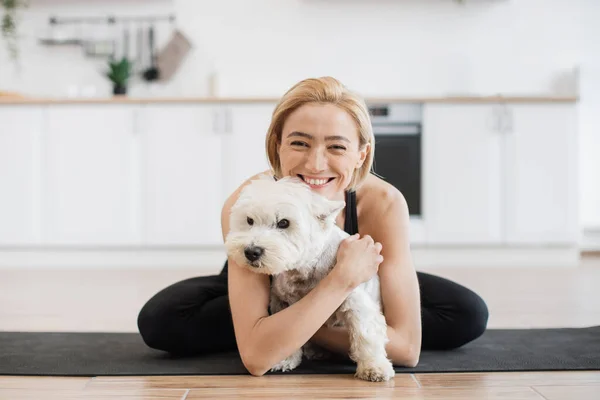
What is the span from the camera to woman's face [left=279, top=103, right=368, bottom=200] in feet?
5.04

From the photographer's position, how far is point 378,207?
1.73m

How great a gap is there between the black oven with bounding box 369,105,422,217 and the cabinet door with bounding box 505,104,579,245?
2.13ft

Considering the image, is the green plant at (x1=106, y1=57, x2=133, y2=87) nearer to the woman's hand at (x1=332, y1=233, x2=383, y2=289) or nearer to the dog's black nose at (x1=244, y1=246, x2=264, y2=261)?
the woman's hand at (x1=332, y1=233, x2=383, y2=289)

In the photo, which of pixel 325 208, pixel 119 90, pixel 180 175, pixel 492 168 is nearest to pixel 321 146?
pixel 325 208

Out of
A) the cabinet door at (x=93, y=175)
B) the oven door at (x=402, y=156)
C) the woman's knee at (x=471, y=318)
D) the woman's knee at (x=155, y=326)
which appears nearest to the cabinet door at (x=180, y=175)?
the cabinet door at (x=93, y=175)

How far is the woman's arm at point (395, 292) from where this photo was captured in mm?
1622

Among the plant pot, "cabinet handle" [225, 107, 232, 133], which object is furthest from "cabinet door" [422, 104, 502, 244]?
the plant pot

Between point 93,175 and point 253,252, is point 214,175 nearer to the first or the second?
point 93,175

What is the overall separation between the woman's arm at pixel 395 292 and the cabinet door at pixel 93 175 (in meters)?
3.15

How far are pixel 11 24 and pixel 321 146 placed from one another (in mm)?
4417

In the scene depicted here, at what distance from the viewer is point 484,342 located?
2023 millimetres

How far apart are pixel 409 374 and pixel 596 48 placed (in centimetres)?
456

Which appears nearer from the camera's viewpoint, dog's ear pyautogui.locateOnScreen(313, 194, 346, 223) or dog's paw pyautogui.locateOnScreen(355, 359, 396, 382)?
dog's ear pyautogui.locateOnScreen(313, 194, 346, 223)

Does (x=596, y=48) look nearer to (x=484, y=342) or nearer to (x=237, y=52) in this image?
(x=237, y=52)
